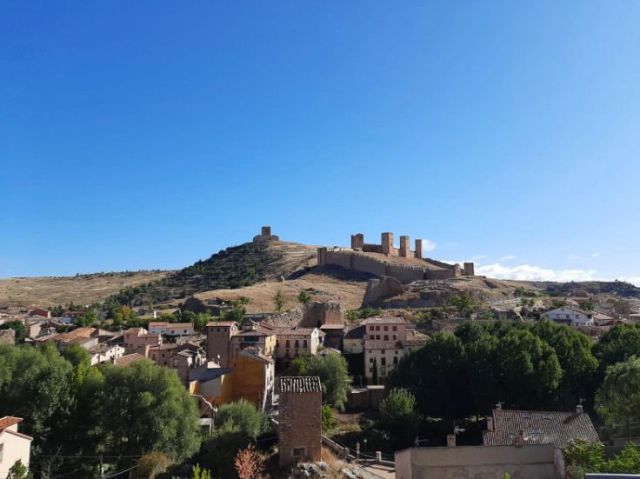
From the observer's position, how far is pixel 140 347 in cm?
4634

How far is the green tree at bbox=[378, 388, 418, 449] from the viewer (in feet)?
98.5

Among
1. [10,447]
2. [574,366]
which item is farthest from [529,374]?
[10,447]

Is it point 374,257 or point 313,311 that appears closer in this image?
point 313,311

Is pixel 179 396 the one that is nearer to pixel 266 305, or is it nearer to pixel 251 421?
pixel 251 421

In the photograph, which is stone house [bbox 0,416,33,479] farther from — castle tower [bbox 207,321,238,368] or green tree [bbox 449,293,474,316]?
green tree [bbox 449,293,474,316]

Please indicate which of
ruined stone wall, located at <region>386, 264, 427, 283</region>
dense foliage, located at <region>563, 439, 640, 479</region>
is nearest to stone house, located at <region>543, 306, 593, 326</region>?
ruined stone wall, located at <region>386, 264, 427, 283</region>

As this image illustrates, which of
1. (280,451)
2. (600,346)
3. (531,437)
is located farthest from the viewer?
(600,346)

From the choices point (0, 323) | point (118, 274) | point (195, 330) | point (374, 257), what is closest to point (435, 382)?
point (195, 330)

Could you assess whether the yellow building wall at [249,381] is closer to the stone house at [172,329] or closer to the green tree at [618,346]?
the green tree at [618,346]

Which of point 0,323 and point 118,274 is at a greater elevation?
point 118,274

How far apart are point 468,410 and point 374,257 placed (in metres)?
66.6

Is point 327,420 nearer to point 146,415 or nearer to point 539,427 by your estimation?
point 146,415

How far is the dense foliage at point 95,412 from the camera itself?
75.6ft

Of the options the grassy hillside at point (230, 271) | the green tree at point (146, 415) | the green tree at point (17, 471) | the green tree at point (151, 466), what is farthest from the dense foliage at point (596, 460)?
the grassy hillside at point (230, 271)
